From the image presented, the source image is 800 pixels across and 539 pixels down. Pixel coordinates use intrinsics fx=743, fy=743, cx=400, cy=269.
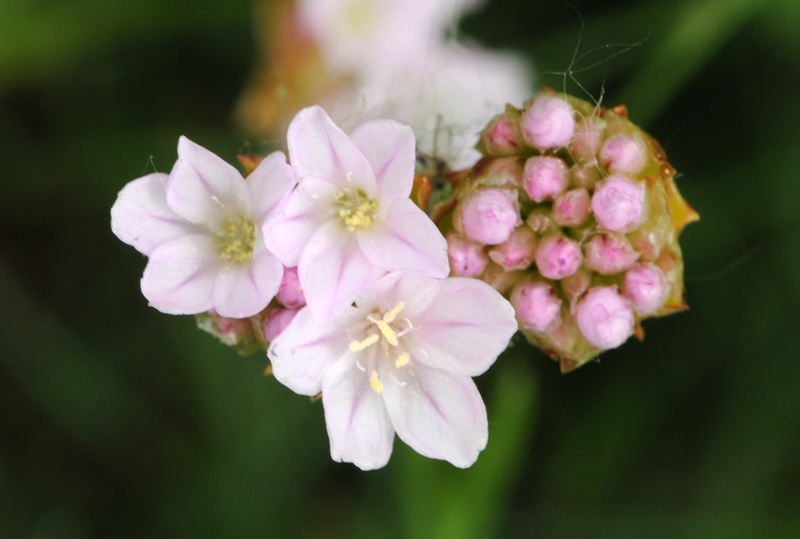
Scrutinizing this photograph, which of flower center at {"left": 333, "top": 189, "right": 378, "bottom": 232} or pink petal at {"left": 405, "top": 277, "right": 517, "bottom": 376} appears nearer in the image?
pink petal at {"left": 405, "top": 277, "right": 517, "bottom": 376}

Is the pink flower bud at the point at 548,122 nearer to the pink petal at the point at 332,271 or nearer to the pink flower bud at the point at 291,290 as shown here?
the pink petal at the point at 332,271

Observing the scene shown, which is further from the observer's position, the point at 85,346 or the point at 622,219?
the point at 85,346

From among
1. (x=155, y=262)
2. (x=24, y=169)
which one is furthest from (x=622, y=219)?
(x=24, y=169)

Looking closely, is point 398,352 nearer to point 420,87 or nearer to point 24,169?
point 420,87

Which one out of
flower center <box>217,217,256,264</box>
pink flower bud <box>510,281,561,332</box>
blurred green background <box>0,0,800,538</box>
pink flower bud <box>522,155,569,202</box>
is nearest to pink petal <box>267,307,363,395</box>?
flower center <box>217,217,256,264</box>

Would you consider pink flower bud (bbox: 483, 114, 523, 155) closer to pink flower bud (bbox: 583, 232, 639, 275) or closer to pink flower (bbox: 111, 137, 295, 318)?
pink flower bud (bbox: 583, 232, 639, 275)

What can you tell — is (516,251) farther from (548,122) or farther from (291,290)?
(291,290)

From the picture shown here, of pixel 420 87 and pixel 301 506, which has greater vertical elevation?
pixel 420 87

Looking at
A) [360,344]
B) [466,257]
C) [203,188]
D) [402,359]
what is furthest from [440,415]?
[203,188]
